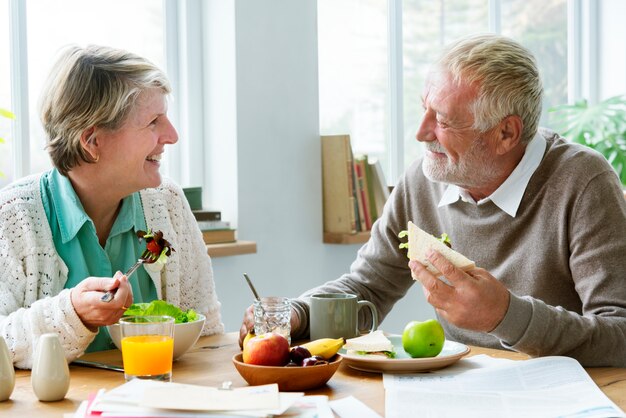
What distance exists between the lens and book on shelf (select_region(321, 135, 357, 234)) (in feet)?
11.4

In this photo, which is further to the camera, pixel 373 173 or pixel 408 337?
pixel 373 173

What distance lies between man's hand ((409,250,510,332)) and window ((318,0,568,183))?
2173 millimetres

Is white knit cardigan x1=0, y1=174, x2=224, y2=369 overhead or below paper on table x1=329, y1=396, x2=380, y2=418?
overhead

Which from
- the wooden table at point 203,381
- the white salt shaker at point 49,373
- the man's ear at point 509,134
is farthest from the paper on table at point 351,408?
the man's ear at point 509,134

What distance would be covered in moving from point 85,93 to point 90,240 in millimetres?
339

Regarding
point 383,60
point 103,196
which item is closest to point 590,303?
point 103,196

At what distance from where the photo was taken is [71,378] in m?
1.56

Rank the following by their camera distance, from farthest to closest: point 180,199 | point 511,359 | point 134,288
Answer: point 180,199 → point 134,288 → point 511,359

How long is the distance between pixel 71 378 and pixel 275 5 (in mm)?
2056

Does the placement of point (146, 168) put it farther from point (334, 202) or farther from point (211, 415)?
point (334, 202)

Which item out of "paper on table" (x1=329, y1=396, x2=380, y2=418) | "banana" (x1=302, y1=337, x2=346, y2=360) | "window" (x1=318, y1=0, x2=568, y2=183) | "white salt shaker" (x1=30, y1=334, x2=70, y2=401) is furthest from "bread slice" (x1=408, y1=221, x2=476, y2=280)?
"window" (x1=318, y1=0, x2=568, y2=183)

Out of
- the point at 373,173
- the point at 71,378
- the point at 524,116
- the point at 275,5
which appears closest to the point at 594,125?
the point at 373,173

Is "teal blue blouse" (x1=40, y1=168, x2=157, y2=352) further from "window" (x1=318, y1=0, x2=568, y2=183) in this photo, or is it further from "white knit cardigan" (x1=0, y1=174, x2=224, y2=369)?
"window" (x1=318, y1=0, x2=568, y2=183)

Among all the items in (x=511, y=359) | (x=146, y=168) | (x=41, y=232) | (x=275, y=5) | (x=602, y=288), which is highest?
(x=275, y=5)
